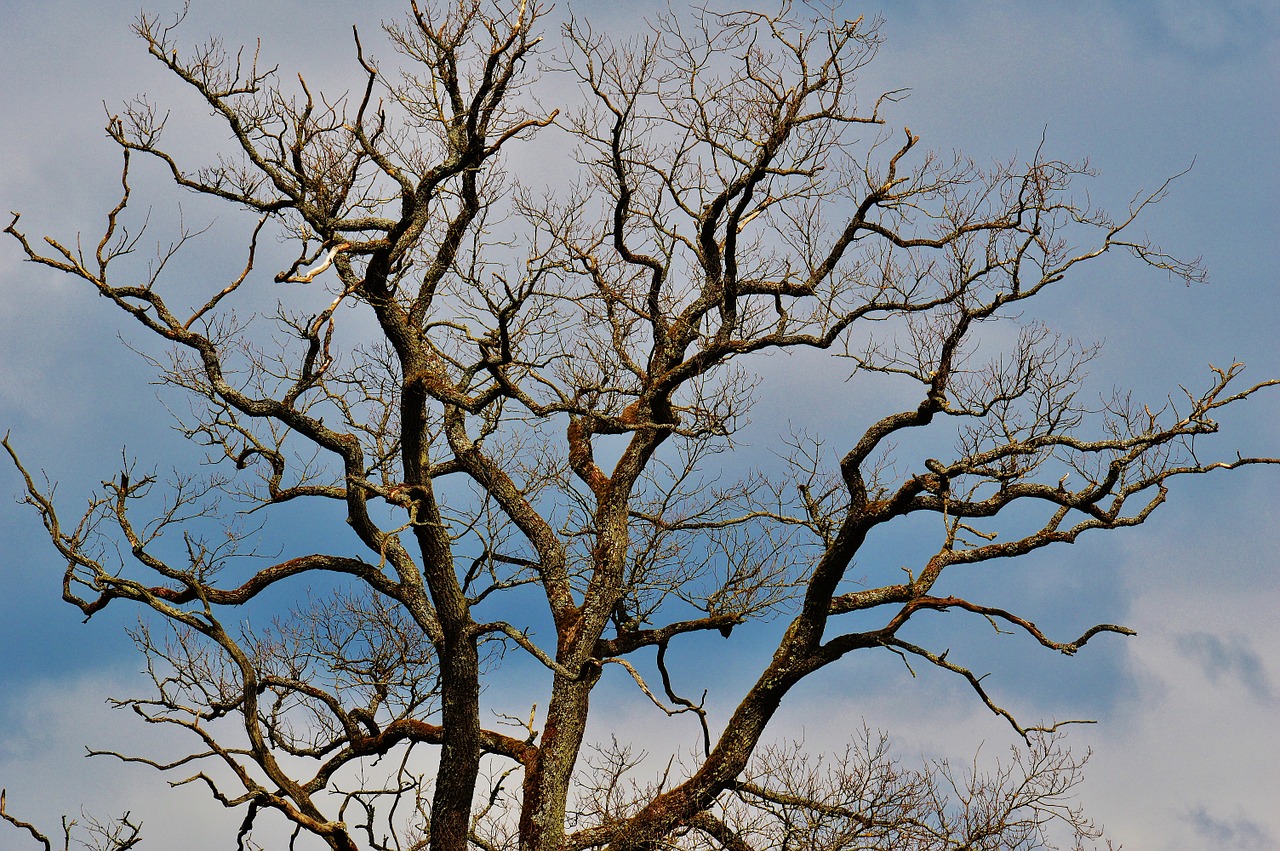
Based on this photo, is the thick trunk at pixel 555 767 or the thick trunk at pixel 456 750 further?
the thick trunk at pixel 456 750

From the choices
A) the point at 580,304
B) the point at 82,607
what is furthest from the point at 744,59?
the point at 82,607

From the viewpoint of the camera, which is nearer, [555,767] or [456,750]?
A: [555,767]

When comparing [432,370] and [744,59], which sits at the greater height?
[744,59]

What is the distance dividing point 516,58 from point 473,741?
6502 millimetres

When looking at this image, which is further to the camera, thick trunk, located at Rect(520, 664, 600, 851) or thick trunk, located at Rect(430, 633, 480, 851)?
thick trunk, located at Rect(430, 633, 480, 851)

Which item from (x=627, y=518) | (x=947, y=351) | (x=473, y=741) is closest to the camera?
(x=947, y=351)

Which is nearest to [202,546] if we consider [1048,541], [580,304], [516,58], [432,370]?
[432,370]

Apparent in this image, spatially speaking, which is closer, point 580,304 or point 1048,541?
point 1048,541

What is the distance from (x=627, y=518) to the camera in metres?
12.2

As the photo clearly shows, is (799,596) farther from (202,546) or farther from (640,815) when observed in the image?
(202,546)

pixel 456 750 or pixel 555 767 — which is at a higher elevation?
pixel 456 750

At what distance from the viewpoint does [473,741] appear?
1142 centimetres

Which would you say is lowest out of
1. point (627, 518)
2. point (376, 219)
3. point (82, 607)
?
point (82, 607)

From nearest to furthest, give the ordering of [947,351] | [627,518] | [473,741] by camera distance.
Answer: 1. [947,351]
2. [473,741]
3. [627,518]
